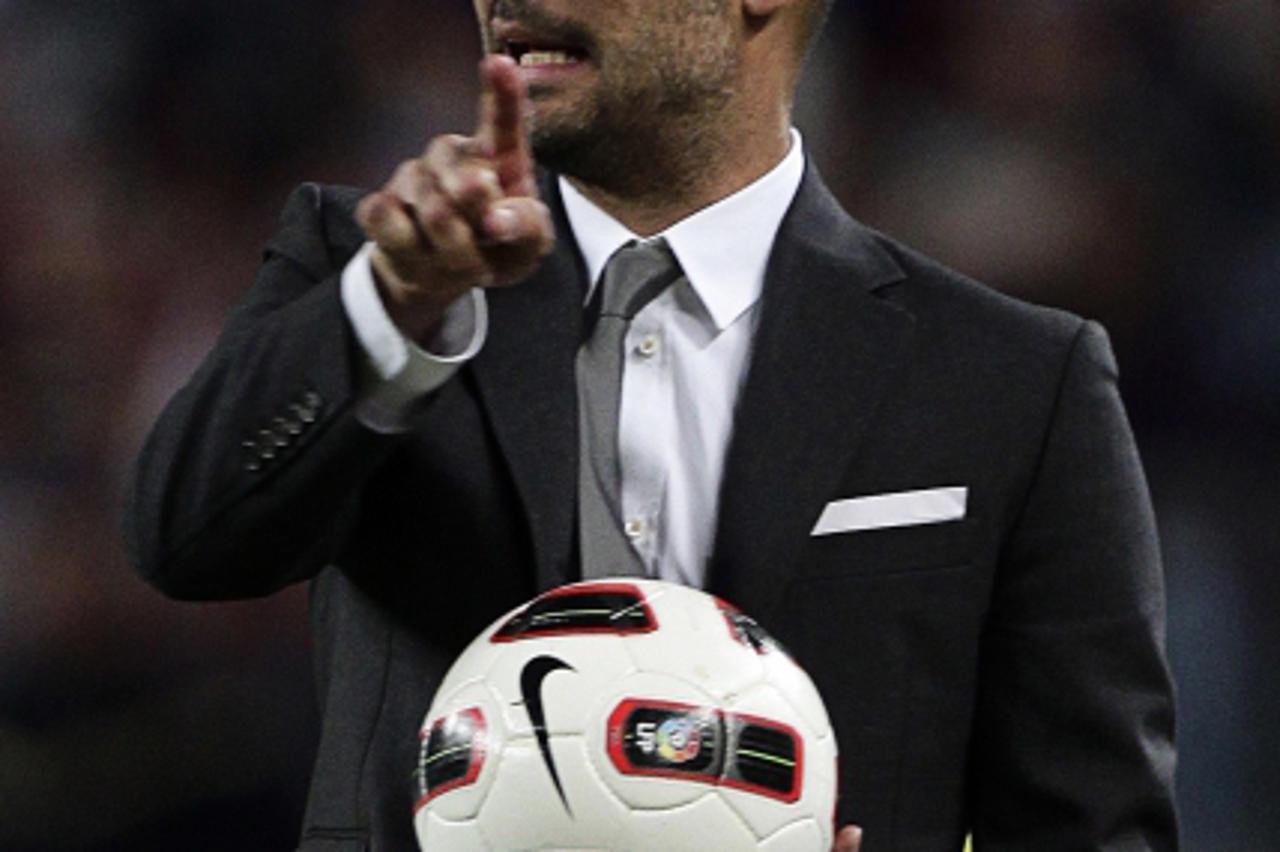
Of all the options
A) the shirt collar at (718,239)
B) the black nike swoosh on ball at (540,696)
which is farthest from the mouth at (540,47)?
the black nike swoosh on ball at (540,696)

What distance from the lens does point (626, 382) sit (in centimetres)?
233

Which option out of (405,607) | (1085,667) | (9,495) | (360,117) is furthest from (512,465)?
(360,117)

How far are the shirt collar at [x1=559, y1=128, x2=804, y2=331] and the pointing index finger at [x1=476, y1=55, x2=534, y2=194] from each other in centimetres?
50

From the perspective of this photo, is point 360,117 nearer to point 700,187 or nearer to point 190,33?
point 190,33

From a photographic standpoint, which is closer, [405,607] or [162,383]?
[405,607]

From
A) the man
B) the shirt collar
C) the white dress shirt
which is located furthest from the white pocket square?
the shirt collar

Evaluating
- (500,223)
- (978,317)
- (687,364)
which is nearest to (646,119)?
(687,364)

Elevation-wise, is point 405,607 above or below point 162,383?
above

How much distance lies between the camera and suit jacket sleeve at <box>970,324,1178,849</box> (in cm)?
236

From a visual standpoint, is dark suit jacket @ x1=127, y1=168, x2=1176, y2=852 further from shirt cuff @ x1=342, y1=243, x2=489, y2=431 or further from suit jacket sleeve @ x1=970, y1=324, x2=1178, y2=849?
shirt cuff @ x1=342, y1=243, x2=489, y2=431

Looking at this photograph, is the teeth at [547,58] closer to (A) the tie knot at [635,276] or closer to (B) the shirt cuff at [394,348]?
(A) the tie knot at [635,276]

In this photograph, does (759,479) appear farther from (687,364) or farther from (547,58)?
(547,58)

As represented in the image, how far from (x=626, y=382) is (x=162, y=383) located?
2.02 m

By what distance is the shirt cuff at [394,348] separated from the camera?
1938 millimetres
